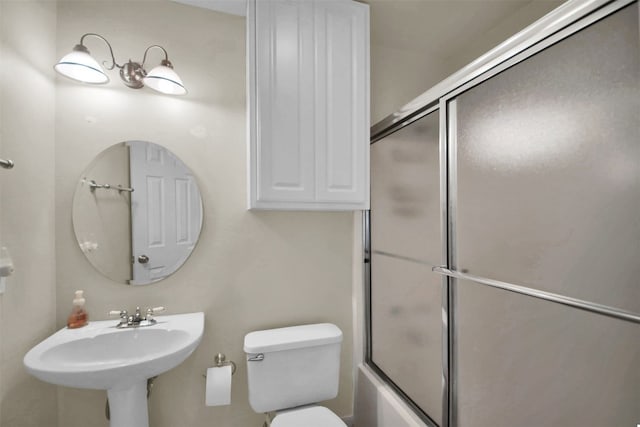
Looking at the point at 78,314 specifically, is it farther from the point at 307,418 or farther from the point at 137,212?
the point at 307,418

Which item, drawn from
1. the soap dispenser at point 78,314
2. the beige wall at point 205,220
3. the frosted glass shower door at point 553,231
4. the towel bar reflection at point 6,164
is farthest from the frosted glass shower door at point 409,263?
the towel bar reflection at point 6,164

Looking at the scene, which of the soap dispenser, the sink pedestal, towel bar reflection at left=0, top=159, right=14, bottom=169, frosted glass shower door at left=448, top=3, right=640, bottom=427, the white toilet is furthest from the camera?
the white toilet

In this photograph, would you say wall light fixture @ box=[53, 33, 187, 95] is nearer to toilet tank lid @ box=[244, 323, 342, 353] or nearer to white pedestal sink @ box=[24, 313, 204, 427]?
white pedestal sink @ box=[24, 313, 204, 427]

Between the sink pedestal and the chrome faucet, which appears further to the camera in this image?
the chrome faucet

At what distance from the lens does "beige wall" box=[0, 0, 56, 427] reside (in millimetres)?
1053

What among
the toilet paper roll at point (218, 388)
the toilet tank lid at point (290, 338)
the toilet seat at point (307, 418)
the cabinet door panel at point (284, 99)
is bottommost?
the toilet seat at point (307, 418)

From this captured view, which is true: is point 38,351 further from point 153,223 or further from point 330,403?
point 330,403

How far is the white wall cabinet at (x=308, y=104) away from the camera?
1.33m

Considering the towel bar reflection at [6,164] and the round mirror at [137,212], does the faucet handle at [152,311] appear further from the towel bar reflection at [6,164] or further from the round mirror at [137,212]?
the towel bar reflection at [6,164]

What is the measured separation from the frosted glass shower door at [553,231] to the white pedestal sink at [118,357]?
113 cm

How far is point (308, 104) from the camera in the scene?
1.38 metres

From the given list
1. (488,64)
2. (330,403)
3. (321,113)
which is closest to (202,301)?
(330,403)

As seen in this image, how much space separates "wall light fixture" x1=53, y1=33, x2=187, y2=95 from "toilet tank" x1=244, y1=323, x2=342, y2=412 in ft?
4.23

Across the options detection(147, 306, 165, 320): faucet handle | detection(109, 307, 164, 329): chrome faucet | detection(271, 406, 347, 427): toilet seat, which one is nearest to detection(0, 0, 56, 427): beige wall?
detection(109, 307, 164, 329): chrome faucet
